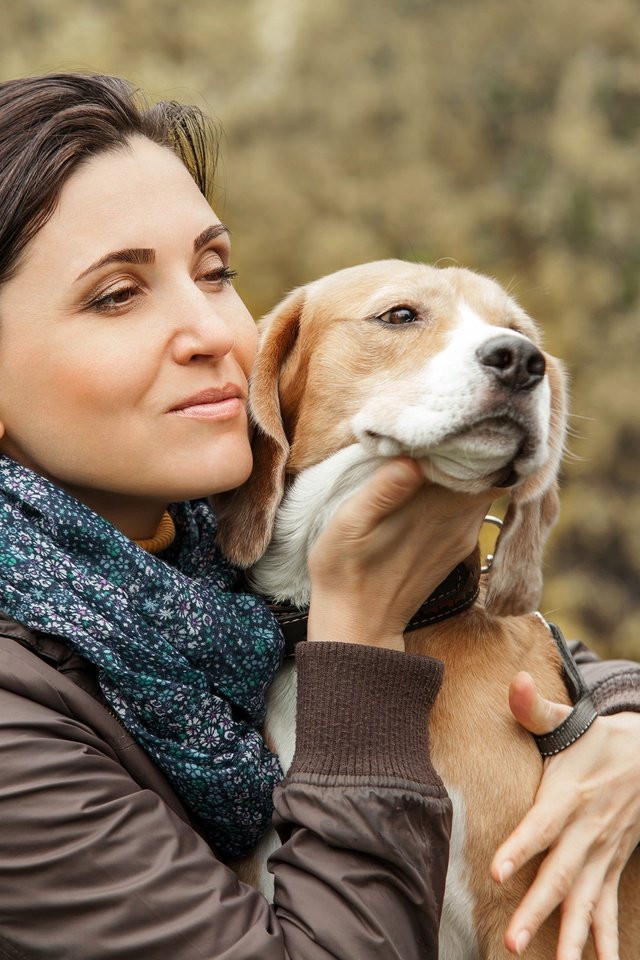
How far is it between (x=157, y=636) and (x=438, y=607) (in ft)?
2.16

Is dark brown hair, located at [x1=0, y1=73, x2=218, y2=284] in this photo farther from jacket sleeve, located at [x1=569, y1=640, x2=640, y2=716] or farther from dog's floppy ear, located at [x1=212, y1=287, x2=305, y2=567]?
jacket sleeve, located at [x1=569, y1=640, x2=640, y2=716]

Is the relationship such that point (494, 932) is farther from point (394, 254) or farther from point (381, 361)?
point (394, 254)

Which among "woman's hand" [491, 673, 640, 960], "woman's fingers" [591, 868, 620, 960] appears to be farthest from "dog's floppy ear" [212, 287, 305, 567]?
"woman's fingers" [591, 868, 620, 960]

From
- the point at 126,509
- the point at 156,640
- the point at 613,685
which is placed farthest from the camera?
the point at 613,685

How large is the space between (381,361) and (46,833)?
1.23 metres

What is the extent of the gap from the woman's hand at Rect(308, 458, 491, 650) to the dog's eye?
44 centimetres

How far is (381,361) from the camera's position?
2.31 metres

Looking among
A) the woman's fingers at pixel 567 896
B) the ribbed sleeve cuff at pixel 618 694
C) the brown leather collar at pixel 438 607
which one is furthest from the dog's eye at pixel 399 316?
the woman's fingers at pixel 567 896

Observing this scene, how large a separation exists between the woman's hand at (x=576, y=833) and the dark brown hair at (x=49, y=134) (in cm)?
133

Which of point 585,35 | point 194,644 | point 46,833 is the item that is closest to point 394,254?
point 585,35

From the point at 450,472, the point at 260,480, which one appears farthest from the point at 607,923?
the point at 260,480

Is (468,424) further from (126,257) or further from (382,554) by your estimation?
(126,257)

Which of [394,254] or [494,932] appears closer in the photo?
[494,932]

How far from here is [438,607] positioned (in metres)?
2.25
